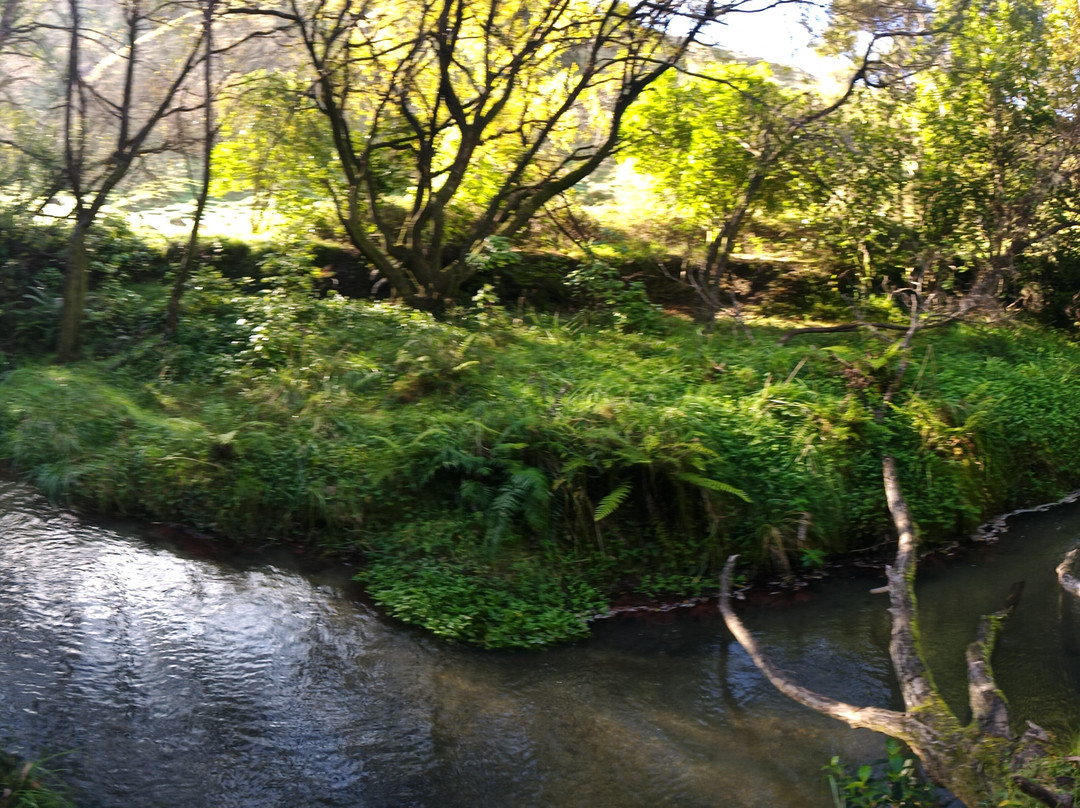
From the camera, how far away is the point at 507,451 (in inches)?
307

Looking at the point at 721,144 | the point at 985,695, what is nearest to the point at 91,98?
the point at 721,144

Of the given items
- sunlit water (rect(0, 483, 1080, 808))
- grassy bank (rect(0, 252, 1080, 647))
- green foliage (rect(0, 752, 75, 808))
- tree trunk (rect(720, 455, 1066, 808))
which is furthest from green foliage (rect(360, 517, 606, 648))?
Answer: green foliage (rect(0, 752, 75, 808))

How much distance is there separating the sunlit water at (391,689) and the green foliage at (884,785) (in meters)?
0.15

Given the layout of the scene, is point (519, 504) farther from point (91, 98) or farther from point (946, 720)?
point (91, 98)

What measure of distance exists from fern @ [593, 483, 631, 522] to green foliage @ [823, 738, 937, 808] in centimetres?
266

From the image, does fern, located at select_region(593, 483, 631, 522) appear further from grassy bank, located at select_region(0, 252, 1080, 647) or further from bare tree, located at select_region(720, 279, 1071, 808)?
bare tree, located at select_region(720, 279, 1071, 808)

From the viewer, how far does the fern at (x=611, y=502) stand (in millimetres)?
7281

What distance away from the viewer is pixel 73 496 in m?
7.79

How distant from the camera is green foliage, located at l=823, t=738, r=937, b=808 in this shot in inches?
Answer: 186

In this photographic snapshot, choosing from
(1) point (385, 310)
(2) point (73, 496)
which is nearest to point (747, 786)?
(2) point (73, 496)

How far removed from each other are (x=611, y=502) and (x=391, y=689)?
237 centimetres

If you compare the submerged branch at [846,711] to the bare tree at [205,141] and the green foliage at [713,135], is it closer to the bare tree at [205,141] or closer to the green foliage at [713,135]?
the bare tree at [205,141]

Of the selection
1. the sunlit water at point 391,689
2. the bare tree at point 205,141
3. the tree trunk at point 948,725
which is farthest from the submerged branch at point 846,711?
the bare tree at point 205,141

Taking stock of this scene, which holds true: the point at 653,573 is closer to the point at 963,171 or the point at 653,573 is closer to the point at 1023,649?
the point at 1023,649
